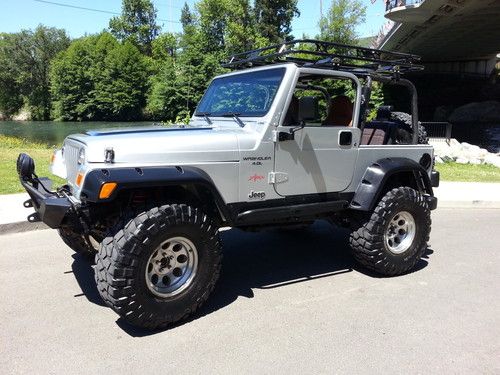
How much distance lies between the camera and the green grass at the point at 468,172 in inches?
490

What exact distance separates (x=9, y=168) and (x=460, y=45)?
41312 millimetres

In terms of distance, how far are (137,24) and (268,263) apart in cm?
9292

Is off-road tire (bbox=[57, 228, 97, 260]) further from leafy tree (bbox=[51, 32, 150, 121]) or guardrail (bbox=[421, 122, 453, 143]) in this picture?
leafy tree (bbox=[51, 32, 150, 121])

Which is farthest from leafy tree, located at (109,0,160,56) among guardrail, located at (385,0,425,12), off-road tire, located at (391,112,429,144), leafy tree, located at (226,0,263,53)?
off-road tire, located at (391,112,429,144)

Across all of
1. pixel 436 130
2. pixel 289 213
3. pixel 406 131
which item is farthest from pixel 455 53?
pixel 289 213

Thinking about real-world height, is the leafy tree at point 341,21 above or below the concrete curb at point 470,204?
above

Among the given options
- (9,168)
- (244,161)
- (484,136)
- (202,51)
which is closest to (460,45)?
(484,136)

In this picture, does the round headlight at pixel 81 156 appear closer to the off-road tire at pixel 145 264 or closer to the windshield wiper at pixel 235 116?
the off-road tire at pixel 145 264

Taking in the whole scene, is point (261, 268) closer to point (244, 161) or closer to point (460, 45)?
point (244, 161)

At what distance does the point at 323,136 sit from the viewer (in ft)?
15.1

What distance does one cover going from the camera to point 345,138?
476 centimetres

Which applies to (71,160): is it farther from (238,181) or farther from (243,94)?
(243,94)

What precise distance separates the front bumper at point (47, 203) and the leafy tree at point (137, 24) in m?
88.7

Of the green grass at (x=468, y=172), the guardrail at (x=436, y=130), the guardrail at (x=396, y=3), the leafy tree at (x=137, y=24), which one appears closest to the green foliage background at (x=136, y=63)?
the leafy tree at (x=137, y=24)
